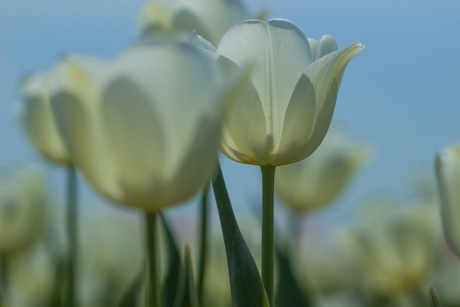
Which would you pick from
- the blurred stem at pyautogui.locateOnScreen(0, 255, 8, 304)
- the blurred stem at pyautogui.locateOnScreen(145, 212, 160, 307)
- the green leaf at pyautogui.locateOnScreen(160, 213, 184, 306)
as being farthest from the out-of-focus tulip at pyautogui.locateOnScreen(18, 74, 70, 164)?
the blurred stem at pyautogui.locateOnScreen(145, 212, 160, 307)

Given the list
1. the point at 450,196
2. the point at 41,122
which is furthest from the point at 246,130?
the point at 41,122

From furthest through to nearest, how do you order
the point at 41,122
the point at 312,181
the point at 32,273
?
the point at 32,273, the point at 312,181, the point at 41,122

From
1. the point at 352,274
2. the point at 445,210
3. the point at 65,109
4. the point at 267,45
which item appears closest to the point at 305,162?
the point at 352,274

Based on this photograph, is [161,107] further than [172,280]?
No

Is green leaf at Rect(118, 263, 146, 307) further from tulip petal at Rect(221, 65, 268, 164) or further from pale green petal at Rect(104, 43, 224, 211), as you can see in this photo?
pale green petal at Rect(104, 43, 224, 211)

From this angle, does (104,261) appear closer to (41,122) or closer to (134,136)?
(41,122)
